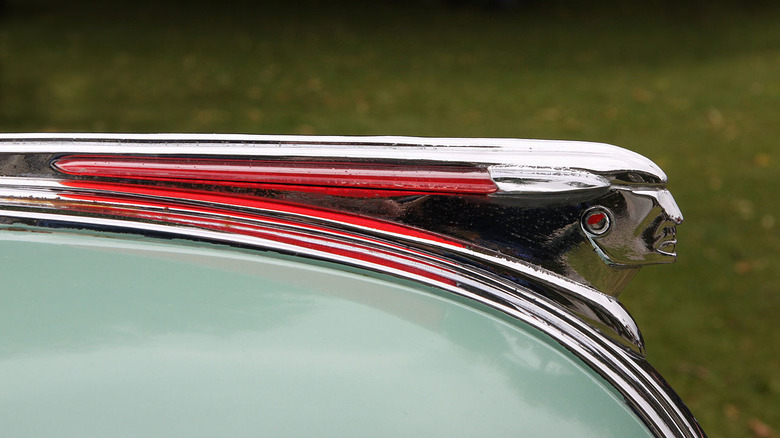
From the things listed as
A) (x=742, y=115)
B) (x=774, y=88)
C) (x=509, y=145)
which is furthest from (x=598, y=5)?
(x=509, y=145)

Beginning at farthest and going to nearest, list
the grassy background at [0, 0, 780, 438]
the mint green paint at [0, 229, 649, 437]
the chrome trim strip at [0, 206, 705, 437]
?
the grassy background at [0, 0, 780, 438]
the chrome trim strip at [0, 206, 705, 437]
the mint green paint at [0, 229, 649, 437]

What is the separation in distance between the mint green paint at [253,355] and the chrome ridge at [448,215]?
0.05m

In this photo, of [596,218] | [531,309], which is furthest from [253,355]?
[596,218]

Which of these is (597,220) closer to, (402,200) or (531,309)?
(531,309)

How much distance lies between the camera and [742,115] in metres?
6.36

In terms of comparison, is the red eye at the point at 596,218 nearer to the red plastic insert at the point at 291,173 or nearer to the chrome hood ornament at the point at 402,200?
the chrome hood ornament at the point at 402,200

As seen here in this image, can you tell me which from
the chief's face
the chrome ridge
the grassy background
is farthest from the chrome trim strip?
the grassy background

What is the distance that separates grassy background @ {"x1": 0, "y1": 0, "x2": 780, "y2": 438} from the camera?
3.58 metres

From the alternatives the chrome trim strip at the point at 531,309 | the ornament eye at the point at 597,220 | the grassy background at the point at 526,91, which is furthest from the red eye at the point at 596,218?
the grassy background at the point at 526,91

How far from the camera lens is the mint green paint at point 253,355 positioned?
0.99 meters

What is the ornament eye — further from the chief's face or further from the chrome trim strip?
the chrome trim strip

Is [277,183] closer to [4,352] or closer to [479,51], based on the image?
[4,352]

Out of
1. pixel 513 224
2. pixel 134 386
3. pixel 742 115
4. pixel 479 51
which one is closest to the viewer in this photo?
pixel 134 386

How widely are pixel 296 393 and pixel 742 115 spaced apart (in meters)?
6.49
